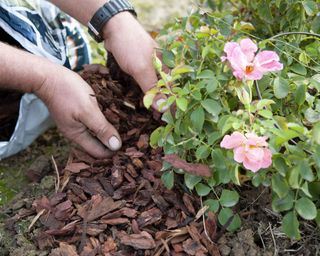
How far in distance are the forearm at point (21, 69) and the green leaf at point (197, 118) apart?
1.96ft

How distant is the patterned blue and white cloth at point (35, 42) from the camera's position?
189cm

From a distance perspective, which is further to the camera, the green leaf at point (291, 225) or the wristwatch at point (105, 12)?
the wristwatch at point (105, 12)

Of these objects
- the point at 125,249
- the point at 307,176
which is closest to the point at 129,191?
the point at 125,249

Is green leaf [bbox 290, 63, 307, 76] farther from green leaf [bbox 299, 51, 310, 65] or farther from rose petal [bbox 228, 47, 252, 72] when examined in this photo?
rose petal [bbox 228, 47, 252, 72]

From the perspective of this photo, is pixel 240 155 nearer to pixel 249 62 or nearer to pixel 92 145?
pixel 249 62

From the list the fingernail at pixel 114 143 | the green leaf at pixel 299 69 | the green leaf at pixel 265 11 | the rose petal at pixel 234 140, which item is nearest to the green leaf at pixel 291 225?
the rose petal at pixel 234 140

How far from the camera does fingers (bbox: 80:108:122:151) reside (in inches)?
66.8

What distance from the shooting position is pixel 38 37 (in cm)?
193

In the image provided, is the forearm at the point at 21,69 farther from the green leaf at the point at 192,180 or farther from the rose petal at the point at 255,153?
the rose petal at the point at 255,153

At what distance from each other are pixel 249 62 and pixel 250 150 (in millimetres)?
236

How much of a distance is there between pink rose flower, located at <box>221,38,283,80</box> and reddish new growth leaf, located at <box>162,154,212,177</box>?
244 millimetres

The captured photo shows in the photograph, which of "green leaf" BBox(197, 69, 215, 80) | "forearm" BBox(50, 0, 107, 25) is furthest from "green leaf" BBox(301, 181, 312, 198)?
"forearm" BBox(50, 0, 107, 25)

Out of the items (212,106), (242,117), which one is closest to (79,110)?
(212,106)

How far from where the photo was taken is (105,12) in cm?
183
